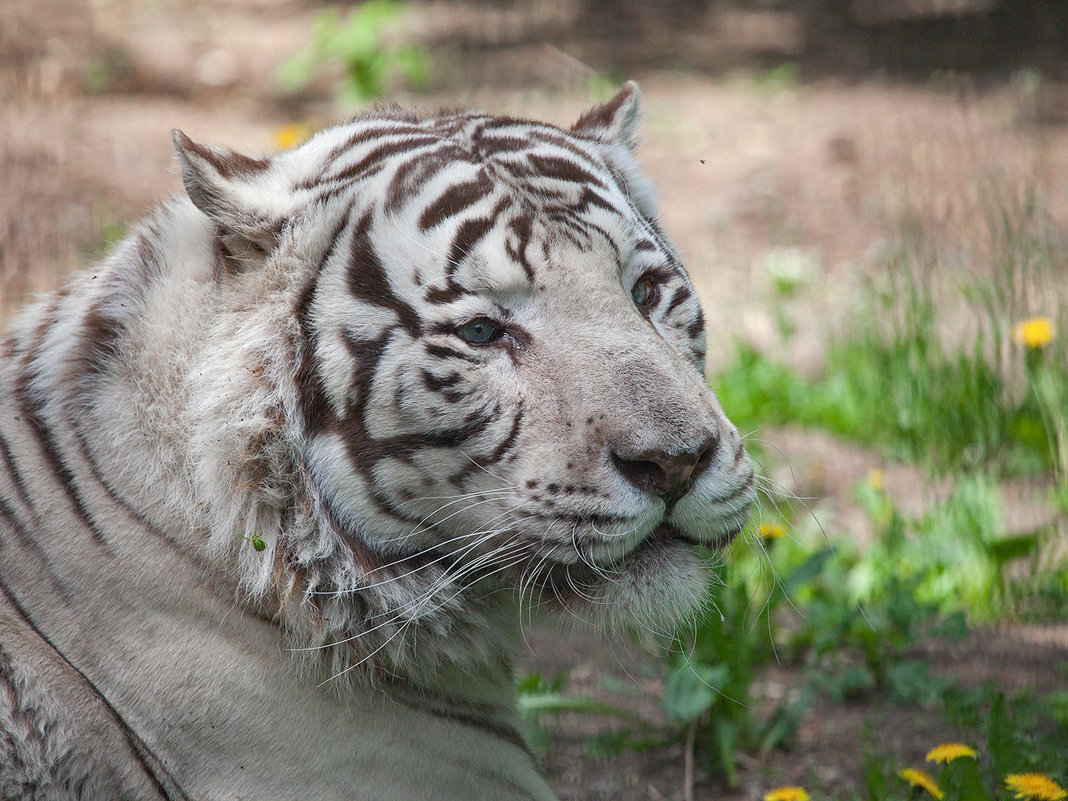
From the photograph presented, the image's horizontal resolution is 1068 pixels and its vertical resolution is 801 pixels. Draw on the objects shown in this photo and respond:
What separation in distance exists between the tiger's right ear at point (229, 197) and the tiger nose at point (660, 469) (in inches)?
27.7

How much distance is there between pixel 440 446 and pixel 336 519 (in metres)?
0.22

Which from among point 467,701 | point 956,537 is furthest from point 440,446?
point 956,537

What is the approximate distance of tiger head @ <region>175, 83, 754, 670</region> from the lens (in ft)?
5.55

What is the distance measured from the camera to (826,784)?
238 cm

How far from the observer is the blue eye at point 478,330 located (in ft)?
5.77

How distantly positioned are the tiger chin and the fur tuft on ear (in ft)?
1.59

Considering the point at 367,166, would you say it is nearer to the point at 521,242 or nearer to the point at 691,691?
the point at 521,242

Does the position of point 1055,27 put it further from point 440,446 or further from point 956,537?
point 440,446

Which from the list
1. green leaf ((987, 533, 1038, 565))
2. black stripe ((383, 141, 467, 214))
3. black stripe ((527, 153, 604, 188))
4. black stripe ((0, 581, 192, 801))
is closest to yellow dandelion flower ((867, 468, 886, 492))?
green leaf ((987, 533, 1038, 565))

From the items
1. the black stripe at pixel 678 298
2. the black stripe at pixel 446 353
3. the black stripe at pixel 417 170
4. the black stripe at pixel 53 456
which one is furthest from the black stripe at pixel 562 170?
the black stripe at pixel 53 456

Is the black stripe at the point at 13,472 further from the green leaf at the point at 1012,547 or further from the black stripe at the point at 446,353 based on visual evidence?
the green leaf at the point at 1012,547

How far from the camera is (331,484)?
1785mm

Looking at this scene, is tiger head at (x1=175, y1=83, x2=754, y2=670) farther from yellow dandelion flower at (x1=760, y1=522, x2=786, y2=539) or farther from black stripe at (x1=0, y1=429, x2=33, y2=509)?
yellow dandelion flower at (x1=760, y1=522, x2=786, y2=539)

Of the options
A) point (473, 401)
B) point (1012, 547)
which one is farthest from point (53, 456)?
point (1012, 547)
